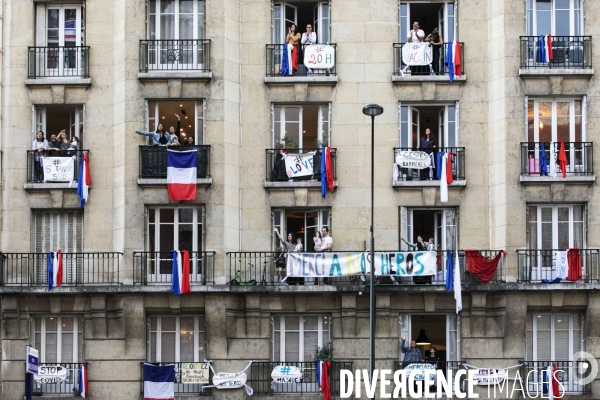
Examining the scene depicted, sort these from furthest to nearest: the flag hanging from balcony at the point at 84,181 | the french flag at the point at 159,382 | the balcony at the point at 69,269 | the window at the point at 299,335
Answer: the window at the point at 299,335
the balcony at the point at 69,269
the flag hanging from balcony at the point at 84,181
the french flag at the point at 159,382

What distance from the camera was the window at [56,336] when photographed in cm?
4009

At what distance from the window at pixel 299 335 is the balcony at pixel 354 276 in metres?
1.23

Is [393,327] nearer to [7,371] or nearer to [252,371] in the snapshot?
[252,371]

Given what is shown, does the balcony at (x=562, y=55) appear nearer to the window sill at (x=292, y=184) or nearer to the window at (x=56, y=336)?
the window sill at (x=292, y=184)

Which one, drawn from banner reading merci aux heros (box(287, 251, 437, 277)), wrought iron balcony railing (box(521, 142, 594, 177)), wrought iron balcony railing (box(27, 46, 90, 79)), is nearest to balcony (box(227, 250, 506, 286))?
banner reading merci aux heros (box(287, 251, 437, 277))

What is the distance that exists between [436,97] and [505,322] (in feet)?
26.1

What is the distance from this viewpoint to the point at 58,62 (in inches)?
1626

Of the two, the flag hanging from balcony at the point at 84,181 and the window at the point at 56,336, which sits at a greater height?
the flag hanging from balcony at the point at 84,181

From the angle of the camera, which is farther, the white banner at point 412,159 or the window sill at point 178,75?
the white banner at point 412,159

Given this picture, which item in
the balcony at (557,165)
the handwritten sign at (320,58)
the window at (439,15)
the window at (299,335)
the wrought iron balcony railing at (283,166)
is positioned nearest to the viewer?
the balcony at (557,165)

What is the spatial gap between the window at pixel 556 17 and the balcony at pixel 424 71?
2664 millimetres

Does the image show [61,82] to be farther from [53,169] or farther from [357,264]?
[357,264]

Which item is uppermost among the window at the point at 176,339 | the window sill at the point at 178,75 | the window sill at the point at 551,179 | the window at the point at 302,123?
the window sill at the point at 178,75

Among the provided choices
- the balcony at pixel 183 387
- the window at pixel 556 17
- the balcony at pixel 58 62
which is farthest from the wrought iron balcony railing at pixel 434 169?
the balcony at pixel 58 62
